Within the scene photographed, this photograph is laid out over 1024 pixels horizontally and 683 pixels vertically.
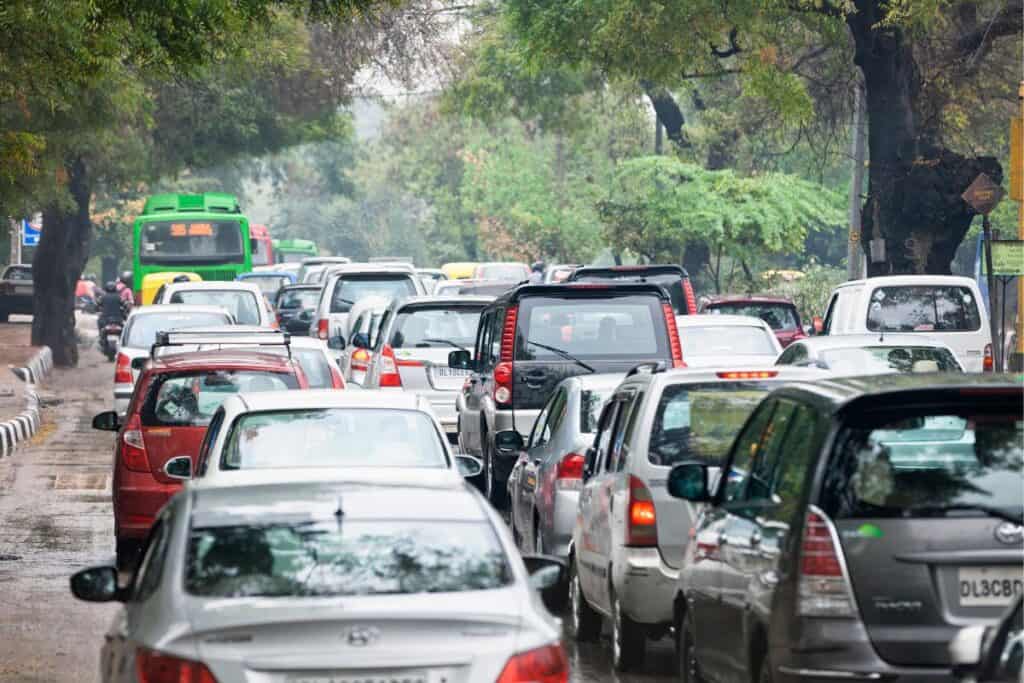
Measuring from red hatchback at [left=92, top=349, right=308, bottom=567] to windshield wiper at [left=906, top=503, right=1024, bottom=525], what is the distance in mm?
7919

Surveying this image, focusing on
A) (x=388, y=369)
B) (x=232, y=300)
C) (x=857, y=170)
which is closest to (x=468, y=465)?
(x=388, y=369)

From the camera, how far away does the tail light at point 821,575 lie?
667cm

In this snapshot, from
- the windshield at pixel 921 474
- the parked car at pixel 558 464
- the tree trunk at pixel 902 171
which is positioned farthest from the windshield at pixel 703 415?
the tree trunk at pixel 902 171

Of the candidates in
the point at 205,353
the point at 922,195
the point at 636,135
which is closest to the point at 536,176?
the point at 636,135

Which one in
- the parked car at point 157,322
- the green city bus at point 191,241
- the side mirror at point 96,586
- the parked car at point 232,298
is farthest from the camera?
the green city bus at point 191,241

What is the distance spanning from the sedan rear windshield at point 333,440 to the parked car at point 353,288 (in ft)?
67.3

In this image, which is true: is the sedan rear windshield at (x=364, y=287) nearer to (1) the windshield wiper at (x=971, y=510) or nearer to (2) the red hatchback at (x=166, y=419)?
(2) the red hatchback at (x=166, y=419)

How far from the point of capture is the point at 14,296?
197ft

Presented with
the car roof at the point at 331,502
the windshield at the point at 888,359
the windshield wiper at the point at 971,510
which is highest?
the car roof at the point at 331,502

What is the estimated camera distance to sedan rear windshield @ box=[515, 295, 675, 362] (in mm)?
16984

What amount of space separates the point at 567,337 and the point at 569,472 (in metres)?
4.54

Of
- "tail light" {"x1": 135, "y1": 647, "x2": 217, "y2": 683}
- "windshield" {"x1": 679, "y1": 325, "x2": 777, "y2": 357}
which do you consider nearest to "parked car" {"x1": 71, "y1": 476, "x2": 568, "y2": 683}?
"tail light" {"x1": 135, "y1": 647, "x2": 217, "y2": 683}

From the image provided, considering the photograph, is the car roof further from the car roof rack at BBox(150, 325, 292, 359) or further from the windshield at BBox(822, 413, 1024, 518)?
the car roof rack at BBox(150, 325, 292, 359)

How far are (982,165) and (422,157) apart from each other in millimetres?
64238
